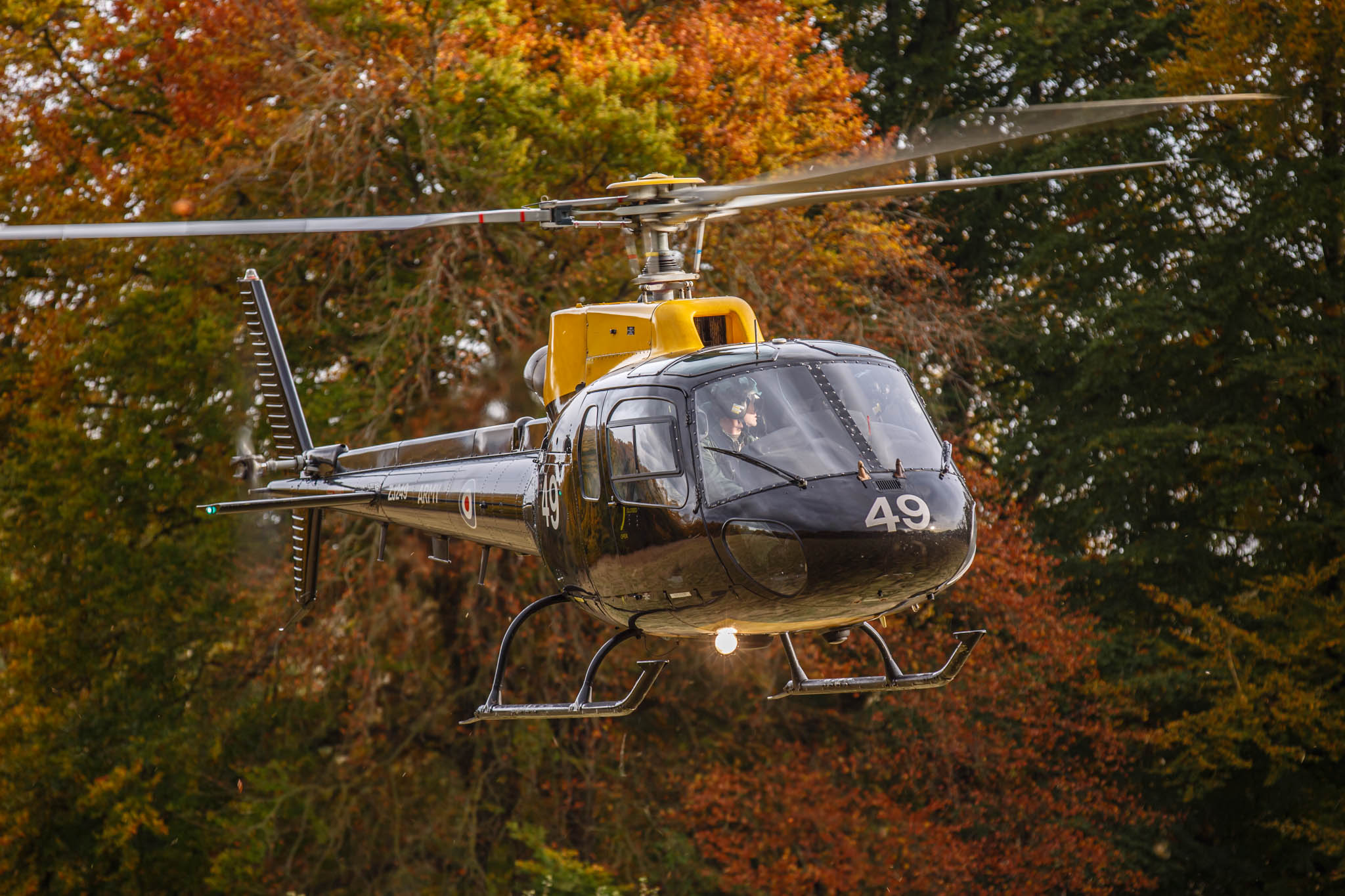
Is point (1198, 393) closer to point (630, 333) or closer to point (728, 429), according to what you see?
point (630, 333)

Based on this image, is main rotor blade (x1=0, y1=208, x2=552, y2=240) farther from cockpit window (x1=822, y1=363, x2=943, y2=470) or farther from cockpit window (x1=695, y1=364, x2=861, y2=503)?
cockpit window (x1=822, y1=363, x2=943, y2=470)

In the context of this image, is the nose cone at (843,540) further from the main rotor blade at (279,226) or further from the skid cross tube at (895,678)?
the main rotor blade at (279,226)

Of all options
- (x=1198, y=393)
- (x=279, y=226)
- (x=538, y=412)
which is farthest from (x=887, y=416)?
(x=1198, y=393)

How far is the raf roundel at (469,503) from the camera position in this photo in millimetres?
8266

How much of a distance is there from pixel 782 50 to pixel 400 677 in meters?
8.75

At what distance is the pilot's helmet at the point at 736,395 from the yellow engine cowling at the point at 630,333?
757mm

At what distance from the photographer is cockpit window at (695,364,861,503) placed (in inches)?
240

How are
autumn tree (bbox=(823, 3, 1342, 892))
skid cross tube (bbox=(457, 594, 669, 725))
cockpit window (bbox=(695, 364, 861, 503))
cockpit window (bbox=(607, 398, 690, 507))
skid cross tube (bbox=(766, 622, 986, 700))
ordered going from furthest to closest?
autumn tree (bbox=(823, 3, 1342, 892)) → skid cross tube (bbox=(457, 594, 669, 725)) → skid cross tube (bbox=(766, 622, 986, 700)) → cockpit window (bbox=(607, 398, 690, 507)) → cockpit window (bbox=(695, 364, 861, 503))

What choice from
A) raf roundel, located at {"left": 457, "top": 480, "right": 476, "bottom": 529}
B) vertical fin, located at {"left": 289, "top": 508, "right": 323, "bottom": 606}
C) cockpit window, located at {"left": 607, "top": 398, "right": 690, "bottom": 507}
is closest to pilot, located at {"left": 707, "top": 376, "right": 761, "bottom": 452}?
cockpit window, located at {"left": 607, "top": 398, "right": 690, "bottom": 507}

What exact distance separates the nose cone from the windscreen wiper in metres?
0.04

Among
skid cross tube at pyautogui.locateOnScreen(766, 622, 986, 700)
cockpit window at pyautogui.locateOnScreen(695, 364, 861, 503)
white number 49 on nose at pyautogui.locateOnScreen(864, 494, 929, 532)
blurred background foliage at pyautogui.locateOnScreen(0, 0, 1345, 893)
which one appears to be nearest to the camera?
white number 49 on nose at pyautogui.locateOnScreen(864, 494, 929, 532)

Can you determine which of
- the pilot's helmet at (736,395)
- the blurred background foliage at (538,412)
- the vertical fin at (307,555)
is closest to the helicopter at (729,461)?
the pilot's helmet at (736,395)

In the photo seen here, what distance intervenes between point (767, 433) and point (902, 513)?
26.7 inches

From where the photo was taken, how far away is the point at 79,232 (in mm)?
6461
